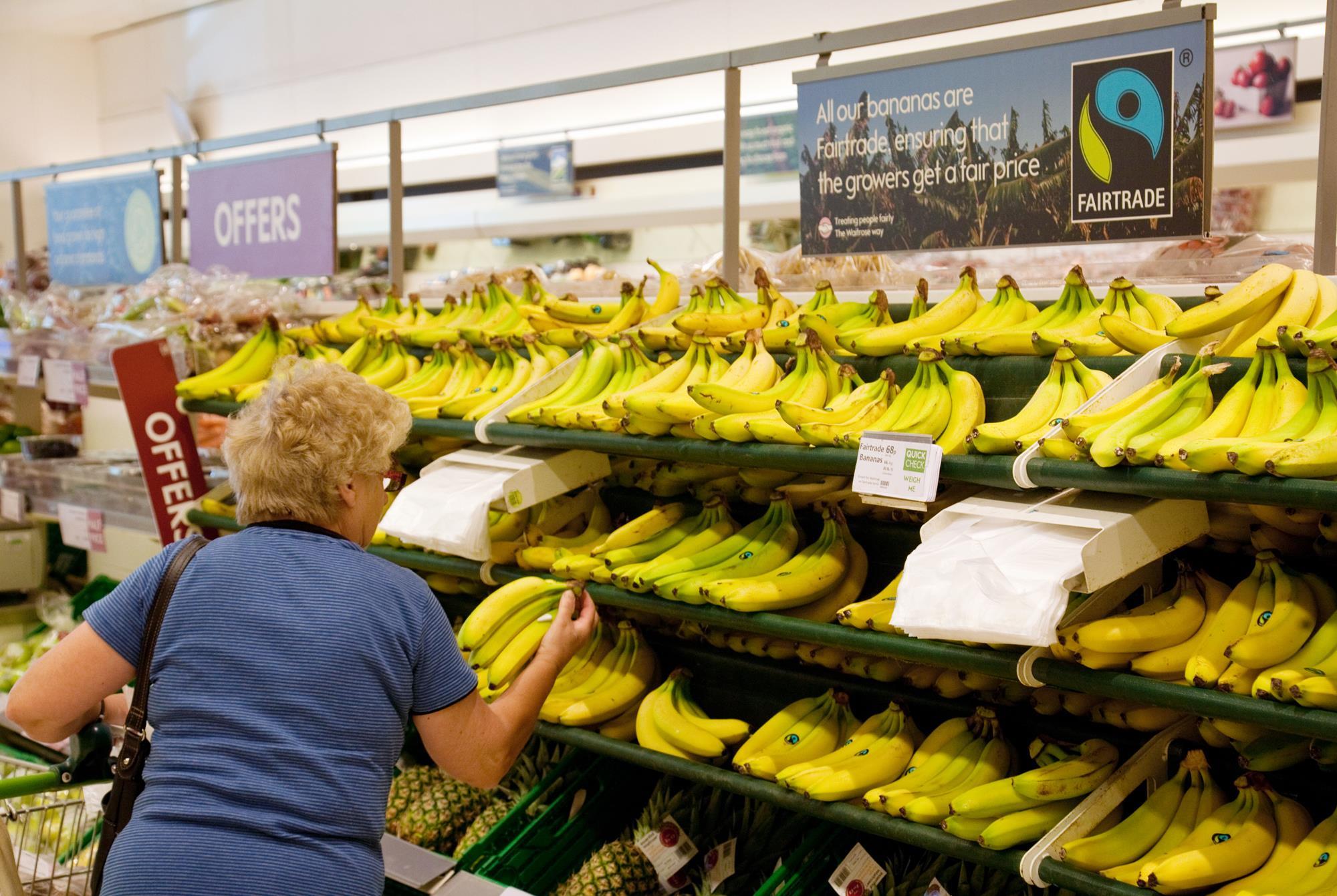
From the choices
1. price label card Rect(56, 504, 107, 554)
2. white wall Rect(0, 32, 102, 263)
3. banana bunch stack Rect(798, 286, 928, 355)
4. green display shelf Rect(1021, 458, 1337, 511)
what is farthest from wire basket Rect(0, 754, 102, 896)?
white wall Rect(0, 32, 102, 263)

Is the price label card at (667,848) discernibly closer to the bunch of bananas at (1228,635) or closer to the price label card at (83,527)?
the bunch of bananas at (1228,635)

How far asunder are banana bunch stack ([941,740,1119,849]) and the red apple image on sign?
3767 mm

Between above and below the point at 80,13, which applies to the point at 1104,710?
below

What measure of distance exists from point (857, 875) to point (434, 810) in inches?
50.5

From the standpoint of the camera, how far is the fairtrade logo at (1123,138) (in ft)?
7.76

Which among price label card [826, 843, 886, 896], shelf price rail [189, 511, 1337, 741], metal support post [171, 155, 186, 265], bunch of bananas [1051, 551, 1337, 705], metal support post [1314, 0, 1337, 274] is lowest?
price label card [826, 843, 886, 896]

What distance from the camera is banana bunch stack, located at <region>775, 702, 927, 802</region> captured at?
2.45m

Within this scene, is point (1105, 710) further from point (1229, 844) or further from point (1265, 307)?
point (1265, 307)

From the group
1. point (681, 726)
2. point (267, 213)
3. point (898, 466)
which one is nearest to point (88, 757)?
point (681, 726)

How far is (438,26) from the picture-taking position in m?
6.99

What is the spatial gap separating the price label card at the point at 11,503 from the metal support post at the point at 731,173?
3.62m

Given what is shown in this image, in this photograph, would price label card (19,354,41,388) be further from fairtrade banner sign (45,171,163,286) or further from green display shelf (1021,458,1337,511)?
green display shelf (1021,458,1337,511)

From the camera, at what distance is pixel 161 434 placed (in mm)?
4082

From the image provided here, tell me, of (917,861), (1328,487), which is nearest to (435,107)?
(917,861)
